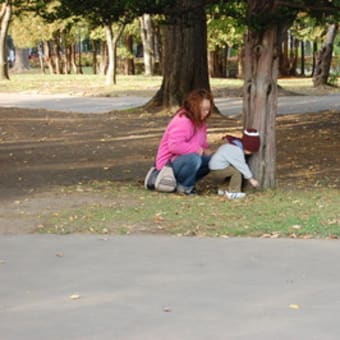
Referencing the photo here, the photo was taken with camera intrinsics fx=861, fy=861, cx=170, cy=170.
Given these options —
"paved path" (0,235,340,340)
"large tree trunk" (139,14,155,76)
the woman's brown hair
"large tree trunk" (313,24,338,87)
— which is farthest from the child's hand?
"large tree trunk" (139,14,155,76)

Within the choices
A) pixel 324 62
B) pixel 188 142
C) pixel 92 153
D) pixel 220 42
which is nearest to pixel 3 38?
pixel 220 42

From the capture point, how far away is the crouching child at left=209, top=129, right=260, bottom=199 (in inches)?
390

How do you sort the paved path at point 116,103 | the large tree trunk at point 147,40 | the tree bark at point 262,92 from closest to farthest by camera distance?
the tree bark at point 262,92, the paved path at point 116,103, the large tree trunk at point 147,40

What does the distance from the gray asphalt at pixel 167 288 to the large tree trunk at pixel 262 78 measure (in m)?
3.00

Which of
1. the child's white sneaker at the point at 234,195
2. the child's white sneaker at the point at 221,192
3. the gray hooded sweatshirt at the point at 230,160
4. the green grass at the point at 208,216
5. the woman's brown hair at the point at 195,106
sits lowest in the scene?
the child's white sneaker at the point at 221,192

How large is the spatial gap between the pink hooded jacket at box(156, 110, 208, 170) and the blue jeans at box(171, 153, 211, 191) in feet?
0.25

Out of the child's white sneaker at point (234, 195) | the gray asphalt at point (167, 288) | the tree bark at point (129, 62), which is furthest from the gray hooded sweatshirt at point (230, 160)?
the tree bark at point (129, 62)

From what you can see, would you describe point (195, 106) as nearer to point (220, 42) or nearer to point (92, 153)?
point (92, 153)

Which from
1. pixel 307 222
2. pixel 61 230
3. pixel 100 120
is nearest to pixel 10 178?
pixel 61 230

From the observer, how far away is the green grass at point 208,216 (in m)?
7.77

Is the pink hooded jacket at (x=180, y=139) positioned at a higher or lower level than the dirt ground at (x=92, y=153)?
higher

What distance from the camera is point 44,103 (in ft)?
95.9

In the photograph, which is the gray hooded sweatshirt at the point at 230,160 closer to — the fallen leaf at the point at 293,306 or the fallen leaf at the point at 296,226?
the fallen leaf at the point at 296,226

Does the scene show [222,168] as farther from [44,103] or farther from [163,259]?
[44,103]
